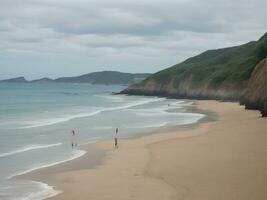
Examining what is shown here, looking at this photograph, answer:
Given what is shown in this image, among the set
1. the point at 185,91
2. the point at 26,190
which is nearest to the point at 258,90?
the point at 26,190

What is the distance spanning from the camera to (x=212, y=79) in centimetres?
10219

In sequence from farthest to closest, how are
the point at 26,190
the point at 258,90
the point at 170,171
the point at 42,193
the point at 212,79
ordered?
the point at 212,79, the point at 258,90, the point at 170,171, the point at 26,190, the point at 42,193

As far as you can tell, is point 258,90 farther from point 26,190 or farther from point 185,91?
point 185,91

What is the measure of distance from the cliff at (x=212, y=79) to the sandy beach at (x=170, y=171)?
53105mm

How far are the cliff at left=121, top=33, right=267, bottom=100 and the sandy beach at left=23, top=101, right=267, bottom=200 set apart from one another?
53105 mm

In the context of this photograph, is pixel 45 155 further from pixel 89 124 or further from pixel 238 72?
pixel 238 72

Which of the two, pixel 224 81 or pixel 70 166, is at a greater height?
pixel 224 81

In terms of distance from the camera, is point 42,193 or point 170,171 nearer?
point 42,193

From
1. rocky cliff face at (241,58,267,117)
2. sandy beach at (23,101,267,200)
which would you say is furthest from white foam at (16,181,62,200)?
rocky cliff face at (241,58,267,117)

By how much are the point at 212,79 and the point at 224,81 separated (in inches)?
355

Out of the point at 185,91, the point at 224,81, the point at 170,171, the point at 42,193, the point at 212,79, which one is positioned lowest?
the point at 42,193

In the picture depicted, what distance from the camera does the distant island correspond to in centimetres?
5078

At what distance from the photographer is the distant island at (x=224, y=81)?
50.8 m

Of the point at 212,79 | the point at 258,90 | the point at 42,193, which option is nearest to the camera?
the point at 42,193
